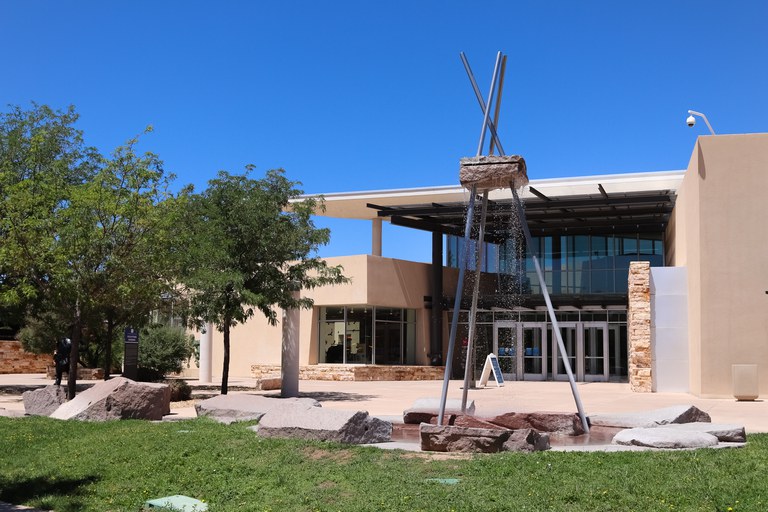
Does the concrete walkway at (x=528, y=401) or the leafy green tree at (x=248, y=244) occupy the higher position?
the leafy green tree at (x=248, y=244)

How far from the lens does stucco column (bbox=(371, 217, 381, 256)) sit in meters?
36.6

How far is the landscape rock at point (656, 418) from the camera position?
1263cm

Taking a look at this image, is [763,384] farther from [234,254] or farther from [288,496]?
[288,496]

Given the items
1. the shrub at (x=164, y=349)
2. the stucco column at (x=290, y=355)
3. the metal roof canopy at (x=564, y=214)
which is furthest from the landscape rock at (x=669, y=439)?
the shrub at (x=164, y=349)

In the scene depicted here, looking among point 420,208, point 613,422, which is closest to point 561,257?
point 420,208

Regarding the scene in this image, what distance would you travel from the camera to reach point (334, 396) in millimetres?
23000

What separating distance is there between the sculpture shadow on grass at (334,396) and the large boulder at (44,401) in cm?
737

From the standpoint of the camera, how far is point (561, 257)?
36.3 metres

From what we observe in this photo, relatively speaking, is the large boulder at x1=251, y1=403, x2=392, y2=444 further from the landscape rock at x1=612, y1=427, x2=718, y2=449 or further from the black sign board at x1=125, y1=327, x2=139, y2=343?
the black sign board at x1=125, y1=327, x2=139, y2=343

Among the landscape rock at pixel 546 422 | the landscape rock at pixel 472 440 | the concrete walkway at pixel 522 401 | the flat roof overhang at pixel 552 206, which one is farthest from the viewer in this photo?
the flat roof overhang at pixel 552 206

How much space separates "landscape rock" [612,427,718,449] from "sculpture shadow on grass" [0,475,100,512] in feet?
20.6

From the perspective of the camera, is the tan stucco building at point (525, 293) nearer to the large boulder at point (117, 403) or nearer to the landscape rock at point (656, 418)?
the landscape rock at point (656, 418)

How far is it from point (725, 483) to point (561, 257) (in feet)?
96.7

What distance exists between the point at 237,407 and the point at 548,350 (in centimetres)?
2317
